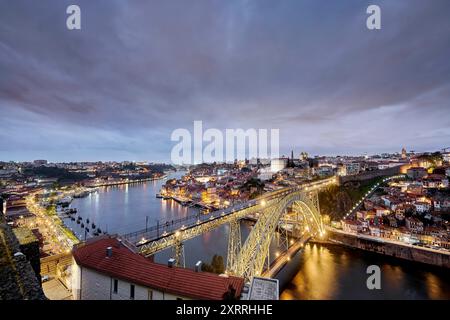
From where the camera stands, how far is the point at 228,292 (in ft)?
10.9

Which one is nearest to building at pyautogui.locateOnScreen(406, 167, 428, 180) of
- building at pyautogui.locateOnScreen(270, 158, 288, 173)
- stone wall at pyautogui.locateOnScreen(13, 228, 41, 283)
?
building at pyautogui.locateOnScreen(270, 158, 288, 173)

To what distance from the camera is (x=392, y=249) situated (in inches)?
667

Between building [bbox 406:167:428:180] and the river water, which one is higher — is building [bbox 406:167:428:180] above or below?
above

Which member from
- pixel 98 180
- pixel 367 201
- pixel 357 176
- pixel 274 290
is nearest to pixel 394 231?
pixel 367 201

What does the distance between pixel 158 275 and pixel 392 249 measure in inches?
804

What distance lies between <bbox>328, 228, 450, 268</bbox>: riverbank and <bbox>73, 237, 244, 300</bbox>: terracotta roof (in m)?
19.2

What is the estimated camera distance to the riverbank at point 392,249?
15.1 metres

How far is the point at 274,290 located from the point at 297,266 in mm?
13382

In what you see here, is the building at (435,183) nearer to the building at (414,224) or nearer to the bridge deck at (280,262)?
the building at (414,224)

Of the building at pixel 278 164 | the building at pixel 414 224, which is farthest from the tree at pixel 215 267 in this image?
the building at pixel 278 164

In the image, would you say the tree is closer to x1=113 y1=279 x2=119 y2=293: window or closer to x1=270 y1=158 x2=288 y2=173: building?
x1=113 y1=279 x2=119 y2=293: window

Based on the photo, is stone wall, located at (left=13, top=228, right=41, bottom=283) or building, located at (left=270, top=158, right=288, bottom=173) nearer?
stone wall, located at (left=13, top=228, right=41, bottom=283)

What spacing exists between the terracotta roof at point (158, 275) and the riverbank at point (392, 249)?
756 inches

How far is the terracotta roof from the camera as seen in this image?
142 inches
